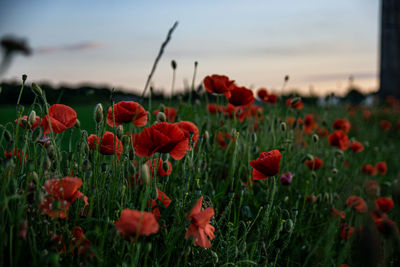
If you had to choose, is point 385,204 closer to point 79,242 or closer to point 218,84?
point 218,84

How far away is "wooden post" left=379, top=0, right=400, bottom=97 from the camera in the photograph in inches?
349

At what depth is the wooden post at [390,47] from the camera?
349 inches

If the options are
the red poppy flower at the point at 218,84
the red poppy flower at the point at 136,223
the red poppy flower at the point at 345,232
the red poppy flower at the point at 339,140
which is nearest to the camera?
the red poppy flower at the point at 136,223

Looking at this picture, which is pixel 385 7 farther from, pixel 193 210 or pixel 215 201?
pixel 193 210

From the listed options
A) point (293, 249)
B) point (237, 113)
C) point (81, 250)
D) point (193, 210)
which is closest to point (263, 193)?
point (293, 249)

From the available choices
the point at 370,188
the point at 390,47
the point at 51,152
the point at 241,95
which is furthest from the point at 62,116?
the point at 390,47

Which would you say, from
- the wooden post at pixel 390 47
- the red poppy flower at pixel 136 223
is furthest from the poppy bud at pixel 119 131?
the wooden post at pixel 390 47

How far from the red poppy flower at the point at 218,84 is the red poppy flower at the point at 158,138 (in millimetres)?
680

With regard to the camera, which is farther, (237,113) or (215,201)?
(237,113)

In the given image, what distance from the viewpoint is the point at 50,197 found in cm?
120

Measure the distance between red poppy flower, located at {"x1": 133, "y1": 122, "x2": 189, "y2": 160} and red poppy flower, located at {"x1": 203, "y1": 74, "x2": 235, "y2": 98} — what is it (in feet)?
2.23

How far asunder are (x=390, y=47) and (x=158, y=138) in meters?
9.01

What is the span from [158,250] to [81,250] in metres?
0.44

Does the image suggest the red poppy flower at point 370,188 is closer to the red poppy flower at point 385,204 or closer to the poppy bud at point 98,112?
the red poppy flower at point 385,204
